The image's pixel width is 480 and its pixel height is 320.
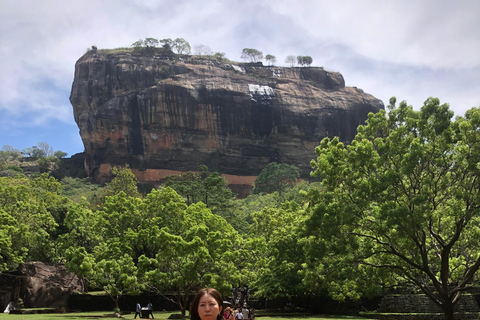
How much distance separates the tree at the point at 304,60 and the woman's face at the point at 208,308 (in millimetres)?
102985

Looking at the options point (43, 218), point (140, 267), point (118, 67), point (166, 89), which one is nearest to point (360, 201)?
point (140, 267)

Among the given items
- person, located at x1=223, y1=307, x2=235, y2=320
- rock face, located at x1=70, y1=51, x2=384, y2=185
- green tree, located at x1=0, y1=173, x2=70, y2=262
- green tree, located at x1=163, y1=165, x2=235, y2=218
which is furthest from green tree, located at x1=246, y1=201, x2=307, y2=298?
rock face, located at x1=70, y1=51, x2=384, y2=185

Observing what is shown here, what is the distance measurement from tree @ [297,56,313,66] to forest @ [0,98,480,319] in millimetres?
71538

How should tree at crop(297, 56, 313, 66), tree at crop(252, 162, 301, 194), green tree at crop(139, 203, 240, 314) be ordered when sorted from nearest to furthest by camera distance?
green tree at crop(139, 203, 240, 314) → tree at crop(252, 162, 301, 194) → tree at crop(297, 56, 313, 66)

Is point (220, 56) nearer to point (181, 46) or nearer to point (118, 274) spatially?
point (181, 46)

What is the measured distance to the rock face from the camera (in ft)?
275

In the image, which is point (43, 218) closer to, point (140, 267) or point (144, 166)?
point (140, 267)

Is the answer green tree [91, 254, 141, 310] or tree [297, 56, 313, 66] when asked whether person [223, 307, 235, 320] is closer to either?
green tree [91, 254, 141, 310]

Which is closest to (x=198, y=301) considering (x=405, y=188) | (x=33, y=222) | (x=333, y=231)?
(x=333, y=231)

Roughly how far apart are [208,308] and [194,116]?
269 ft

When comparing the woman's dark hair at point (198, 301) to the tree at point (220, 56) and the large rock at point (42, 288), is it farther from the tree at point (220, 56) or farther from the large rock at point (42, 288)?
the tree at point (220, 56)

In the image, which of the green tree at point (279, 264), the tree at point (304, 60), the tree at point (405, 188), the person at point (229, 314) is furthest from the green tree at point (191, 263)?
the tree at point (304, 60)

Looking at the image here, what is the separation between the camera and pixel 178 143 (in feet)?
278

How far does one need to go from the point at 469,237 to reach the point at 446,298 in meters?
2.92
